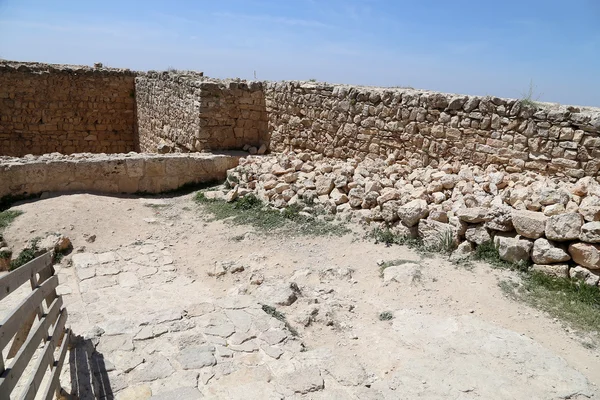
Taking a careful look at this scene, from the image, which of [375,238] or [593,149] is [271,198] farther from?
[593,149]

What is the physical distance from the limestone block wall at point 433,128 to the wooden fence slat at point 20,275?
19.6 ft

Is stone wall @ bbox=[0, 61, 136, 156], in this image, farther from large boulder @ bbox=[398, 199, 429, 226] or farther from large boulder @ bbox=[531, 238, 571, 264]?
large boulder @ bbox=[531, 238, 571, 264]

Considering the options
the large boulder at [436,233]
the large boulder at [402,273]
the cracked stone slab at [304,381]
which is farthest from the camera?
the large boulder at [436,233]

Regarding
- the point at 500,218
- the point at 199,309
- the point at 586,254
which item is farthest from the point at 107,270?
the point at 586,254

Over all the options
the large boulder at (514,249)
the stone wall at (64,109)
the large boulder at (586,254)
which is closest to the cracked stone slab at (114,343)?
the large boulder at (514,249)

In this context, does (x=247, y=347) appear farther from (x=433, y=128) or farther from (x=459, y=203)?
(x=433, y=128)

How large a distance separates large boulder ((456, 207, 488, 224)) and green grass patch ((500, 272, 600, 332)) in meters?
0.82

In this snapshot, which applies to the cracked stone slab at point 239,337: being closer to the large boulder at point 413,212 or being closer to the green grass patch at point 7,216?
the large boulder at point 413,212

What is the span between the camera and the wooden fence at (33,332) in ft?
7.85

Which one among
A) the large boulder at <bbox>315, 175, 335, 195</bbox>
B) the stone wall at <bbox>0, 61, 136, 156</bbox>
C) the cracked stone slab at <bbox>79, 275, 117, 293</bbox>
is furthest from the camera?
the stone wall at <bbox>0, 61, 136, 156</bbox>

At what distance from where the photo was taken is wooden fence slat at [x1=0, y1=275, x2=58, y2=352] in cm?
238

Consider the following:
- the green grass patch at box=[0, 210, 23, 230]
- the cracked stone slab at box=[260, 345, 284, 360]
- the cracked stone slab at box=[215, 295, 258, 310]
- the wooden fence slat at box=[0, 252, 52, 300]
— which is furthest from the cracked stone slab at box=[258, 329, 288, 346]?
the green grass patch at box=[0, 210, 23, 230]

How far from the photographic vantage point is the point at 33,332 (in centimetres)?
285

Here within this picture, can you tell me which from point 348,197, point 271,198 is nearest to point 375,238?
point 348,197
